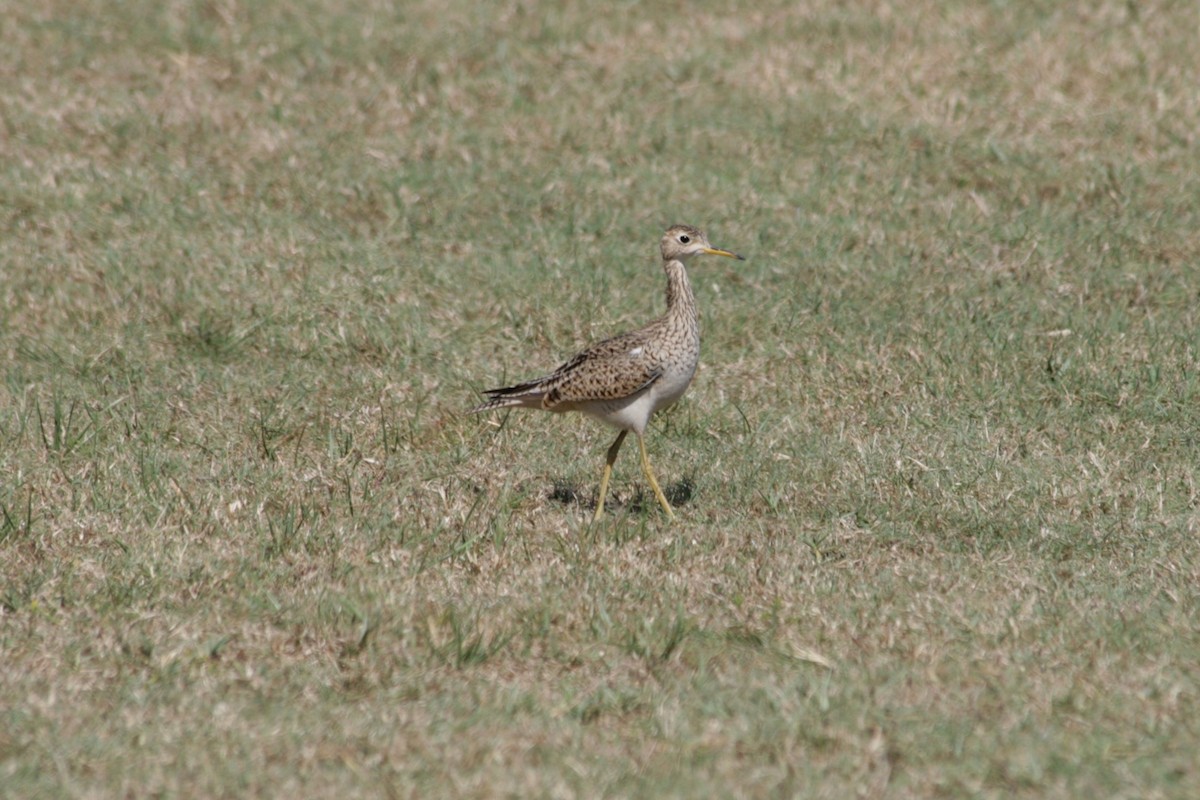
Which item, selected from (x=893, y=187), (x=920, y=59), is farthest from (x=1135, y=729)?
(x=920, y=59)

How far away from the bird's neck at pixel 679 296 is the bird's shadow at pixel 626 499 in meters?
0.82

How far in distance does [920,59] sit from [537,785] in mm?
9085

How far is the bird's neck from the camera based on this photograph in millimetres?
7812

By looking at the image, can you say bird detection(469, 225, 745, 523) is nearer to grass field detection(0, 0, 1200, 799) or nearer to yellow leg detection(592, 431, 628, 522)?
yellow leg detection(592, 431, 628, 522)

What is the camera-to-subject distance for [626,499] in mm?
7961

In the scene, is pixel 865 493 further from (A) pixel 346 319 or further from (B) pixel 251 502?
(A) pixel 346 319

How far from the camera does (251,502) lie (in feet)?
24.1

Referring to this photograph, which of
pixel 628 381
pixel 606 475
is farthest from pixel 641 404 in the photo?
pixel 606 475

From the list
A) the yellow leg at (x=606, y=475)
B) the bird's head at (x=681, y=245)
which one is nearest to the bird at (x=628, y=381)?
the yellow leg at (x=606, y=475)

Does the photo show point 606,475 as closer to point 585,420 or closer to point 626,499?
point 626,499

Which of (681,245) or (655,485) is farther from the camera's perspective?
(681,245)

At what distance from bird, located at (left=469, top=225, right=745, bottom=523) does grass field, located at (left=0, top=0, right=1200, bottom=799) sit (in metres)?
0.39

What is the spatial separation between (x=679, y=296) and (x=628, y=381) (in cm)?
62

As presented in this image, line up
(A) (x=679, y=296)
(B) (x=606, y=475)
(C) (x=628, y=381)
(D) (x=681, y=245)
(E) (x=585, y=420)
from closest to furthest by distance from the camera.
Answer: (C) (x=628, y=381) → (B) (x=606, y=475) → (A) (x=679, y=296) → (D) (x=681, y=245) → (E) (x=585, y=420)
